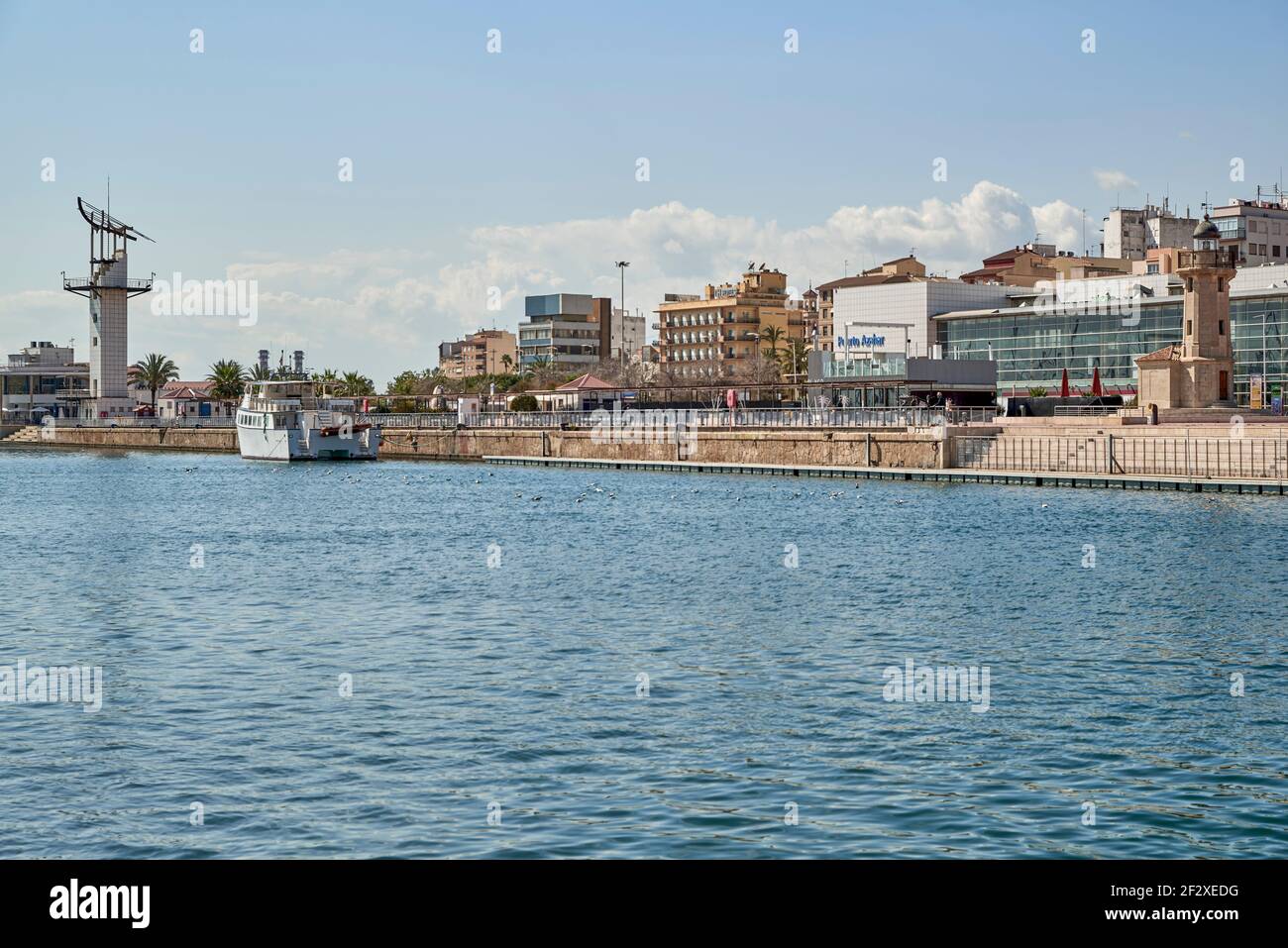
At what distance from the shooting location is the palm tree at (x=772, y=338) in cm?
17800

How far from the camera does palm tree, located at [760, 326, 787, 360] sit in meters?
178

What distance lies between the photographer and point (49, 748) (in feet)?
61.8

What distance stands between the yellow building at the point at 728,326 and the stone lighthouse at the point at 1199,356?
353 feet

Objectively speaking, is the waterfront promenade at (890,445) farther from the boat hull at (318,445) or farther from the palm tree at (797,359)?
the palm tree at (797,359)

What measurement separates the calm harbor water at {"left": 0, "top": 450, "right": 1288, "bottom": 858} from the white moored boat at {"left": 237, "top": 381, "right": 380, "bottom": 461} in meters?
69.6

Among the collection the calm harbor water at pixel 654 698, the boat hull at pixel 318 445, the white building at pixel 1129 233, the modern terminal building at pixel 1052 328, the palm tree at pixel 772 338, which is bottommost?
the calm harbor water at pixel 654 698

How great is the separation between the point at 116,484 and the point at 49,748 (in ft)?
249

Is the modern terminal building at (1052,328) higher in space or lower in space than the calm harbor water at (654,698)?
higher

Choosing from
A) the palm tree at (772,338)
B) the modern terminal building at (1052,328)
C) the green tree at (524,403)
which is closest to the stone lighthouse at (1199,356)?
the modern terminal building at (1052,328)

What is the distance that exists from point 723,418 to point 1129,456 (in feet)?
117

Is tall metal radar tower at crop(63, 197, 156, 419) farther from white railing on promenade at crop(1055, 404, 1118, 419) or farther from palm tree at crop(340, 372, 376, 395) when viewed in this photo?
white railing on promenade at crop(1055, 404, 1118, 419)

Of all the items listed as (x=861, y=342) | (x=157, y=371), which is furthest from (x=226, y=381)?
(x=861, y=342)
